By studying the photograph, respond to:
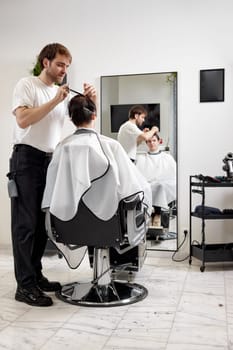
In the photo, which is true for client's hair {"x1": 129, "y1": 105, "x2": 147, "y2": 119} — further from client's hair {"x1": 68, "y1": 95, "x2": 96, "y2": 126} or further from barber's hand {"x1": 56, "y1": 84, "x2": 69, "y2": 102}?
barber's hand {"x1": 56, "y1": 84, "x2": 69, "y2": 102}

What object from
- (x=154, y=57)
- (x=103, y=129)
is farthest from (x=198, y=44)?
(x=103, y=129)

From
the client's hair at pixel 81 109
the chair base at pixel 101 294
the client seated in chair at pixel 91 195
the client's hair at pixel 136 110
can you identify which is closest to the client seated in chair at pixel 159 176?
the client's hair at pixel 136 110

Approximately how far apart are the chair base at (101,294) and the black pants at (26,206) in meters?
0.25

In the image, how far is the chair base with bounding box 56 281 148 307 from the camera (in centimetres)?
235

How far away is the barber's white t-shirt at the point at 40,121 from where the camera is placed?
235cm

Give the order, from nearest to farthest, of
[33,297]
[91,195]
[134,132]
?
[91,195] < [33,297] < [134,132]

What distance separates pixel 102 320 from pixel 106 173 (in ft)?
2.54

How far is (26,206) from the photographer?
2.35 meters

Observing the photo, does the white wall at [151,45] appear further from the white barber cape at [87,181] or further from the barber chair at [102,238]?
the white barber cape at [87,181]

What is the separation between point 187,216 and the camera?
357 centimetres

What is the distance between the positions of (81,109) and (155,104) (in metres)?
1.39

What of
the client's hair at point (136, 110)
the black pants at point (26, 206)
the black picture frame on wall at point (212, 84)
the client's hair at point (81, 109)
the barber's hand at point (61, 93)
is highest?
the black picture frame on wall at point (212, 84)

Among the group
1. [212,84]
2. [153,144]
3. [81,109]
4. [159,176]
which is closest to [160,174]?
[159,176]

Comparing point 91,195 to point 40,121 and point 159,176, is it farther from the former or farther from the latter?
point 159,176
